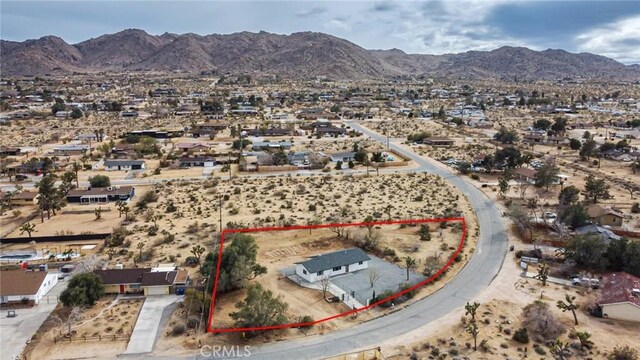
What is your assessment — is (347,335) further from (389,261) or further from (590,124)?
(590,124)

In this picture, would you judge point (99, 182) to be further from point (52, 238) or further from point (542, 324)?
point (542, 324)

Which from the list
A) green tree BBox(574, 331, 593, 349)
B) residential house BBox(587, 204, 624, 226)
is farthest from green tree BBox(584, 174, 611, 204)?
green tree BBox(574, 331, 593, 349)

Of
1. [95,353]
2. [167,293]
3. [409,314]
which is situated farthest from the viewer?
[167,293]

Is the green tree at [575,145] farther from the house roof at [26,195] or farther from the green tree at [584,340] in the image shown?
the house roof at [26,195]

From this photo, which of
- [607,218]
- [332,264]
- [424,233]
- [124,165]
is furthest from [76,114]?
[607,218]

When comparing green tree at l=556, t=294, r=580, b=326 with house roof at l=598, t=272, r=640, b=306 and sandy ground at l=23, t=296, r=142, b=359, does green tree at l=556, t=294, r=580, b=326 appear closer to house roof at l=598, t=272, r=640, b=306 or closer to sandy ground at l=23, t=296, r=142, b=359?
house roof at l=598, t=272, r=640, b=306

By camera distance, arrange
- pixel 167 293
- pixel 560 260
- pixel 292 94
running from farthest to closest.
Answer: pixel 292 94
pixel 560 260
pixel 167 293

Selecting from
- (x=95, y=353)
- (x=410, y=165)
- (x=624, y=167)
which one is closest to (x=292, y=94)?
(x=410, y=165)
